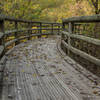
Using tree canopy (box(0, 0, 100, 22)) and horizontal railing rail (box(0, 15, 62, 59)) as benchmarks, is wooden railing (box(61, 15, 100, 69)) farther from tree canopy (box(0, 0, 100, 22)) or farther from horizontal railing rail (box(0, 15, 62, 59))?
tree canopy (box(0, 0, 100, 22))

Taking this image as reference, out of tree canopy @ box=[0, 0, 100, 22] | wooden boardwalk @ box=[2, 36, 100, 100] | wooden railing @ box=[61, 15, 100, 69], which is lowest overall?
wooden boardwalk @ box=[2, 36, 100, 100]

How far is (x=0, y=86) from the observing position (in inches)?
142

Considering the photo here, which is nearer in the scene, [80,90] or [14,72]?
[80,90]

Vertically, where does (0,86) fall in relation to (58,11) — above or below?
below

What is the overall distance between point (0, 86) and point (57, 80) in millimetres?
1280

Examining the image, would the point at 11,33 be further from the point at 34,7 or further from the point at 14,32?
the point at 14,32

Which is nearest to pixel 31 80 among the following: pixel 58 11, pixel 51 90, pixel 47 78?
pixel 47 78

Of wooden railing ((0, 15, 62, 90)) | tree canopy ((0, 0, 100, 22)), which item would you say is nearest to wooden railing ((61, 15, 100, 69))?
wooden railing ((0, 15, 62, 90))

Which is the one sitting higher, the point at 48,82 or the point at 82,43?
the point at 82,43

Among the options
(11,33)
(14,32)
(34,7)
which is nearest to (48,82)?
(14,32)

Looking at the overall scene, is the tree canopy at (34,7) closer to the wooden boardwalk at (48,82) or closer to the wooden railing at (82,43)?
the wooden railing at (82,43)

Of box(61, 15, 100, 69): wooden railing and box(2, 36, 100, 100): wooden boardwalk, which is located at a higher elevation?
box(61, 15, 100, 69): wooden railing

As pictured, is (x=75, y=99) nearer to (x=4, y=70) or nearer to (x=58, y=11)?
(x=4, y=70)

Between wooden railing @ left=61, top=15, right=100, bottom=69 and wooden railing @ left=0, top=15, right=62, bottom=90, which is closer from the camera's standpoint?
wooden railing @ left=61, top=15, right=100, bottom=69
